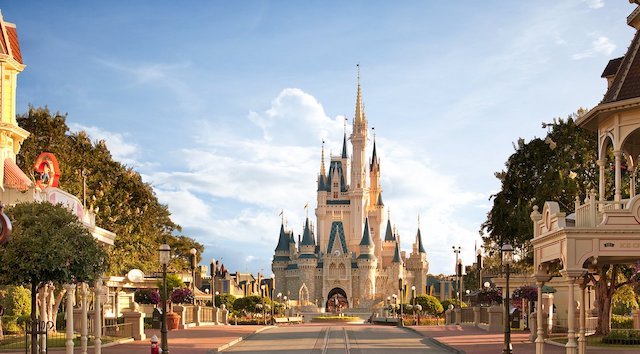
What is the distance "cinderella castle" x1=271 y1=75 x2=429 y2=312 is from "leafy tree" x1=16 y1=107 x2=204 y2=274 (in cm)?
8833

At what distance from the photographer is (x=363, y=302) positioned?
155625 millimetres

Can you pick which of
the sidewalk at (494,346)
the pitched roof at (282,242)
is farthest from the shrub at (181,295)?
the pitched roof at (282,242)

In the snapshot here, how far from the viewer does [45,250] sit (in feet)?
73.8

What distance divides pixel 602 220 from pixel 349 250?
148927mm

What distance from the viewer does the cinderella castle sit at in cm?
16062

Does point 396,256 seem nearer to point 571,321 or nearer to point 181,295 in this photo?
point 181,295

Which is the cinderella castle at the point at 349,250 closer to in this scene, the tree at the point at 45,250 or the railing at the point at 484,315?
the railing at the point at 484,315

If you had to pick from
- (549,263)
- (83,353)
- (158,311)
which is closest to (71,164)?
(158,311)

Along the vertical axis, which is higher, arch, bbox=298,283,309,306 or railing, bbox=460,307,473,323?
railing, bbox=460,307,473,323

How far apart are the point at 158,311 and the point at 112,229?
10.8 m

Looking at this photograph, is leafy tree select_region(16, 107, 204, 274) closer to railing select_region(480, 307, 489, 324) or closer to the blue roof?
railing select_region(480, 307, 489, 324)

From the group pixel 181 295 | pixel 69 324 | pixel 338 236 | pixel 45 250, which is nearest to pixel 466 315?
pixel 181 295

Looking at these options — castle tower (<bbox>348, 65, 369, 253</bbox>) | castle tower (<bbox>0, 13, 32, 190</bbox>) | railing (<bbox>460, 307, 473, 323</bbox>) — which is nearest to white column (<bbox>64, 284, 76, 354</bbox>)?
castle tower (<bbox>0, 13, 32, 190</bbox>)

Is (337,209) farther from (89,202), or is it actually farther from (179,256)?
(89,202)
